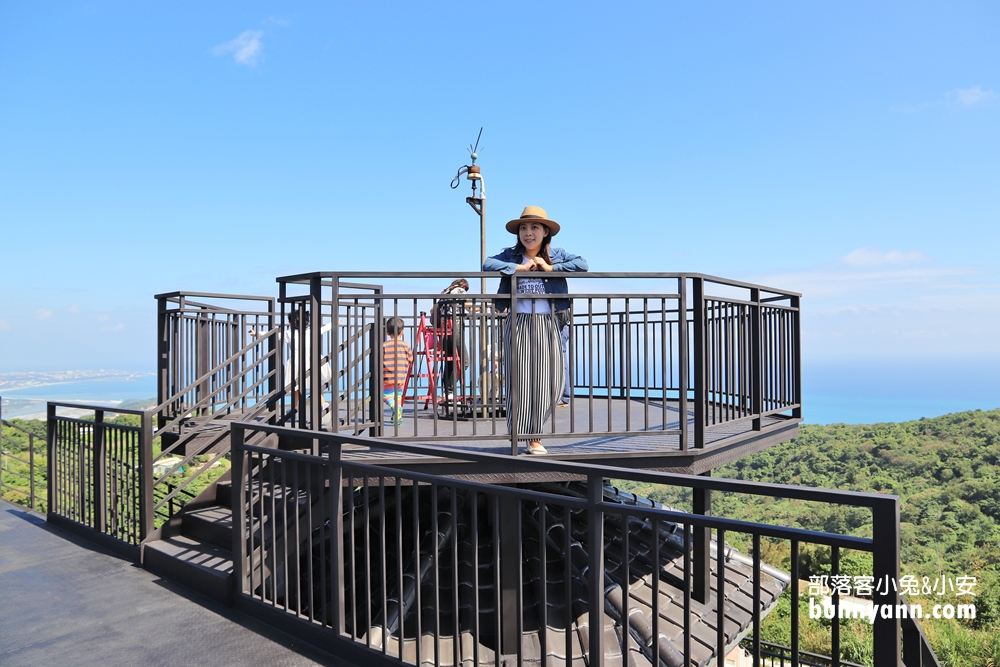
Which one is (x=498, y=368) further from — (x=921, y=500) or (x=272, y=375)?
(x=921, y=500)

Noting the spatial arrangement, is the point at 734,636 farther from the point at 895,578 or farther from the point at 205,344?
the point at 205,344

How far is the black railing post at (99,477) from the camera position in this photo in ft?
19.5

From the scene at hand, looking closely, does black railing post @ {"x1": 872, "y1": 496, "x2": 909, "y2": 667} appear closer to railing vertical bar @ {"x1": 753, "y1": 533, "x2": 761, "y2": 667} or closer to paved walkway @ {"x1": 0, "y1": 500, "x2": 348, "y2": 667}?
railing vertical bar @ {"x1": 753, "y1": 533, "x2": 761, "y2": 667}

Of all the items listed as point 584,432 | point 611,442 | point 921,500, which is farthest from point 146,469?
point 921,500

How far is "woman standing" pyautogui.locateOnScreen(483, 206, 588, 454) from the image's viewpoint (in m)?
5.03

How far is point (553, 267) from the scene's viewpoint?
17.7 feet

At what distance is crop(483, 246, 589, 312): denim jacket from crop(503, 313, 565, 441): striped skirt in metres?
0.23

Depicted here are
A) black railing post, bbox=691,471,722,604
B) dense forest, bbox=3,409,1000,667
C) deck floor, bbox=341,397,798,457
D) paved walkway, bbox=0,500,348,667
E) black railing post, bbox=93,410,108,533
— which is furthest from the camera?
dense forest, bbox=3,409,1000,667

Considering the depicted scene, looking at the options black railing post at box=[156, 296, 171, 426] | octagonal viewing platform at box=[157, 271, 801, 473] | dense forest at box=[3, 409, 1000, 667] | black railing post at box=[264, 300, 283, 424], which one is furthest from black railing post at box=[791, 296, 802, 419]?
dense forest at box=[3, 409, 1000, 667]

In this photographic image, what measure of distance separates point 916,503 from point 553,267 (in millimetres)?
46896

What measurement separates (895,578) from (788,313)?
537cm

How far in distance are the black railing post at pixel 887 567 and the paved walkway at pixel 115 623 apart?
8.61ft

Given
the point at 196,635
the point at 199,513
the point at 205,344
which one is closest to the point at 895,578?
the point at 196,635

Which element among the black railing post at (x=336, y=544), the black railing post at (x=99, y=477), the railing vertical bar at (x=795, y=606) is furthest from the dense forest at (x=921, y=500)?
the railing vertical bar at (x=795, y=606)
